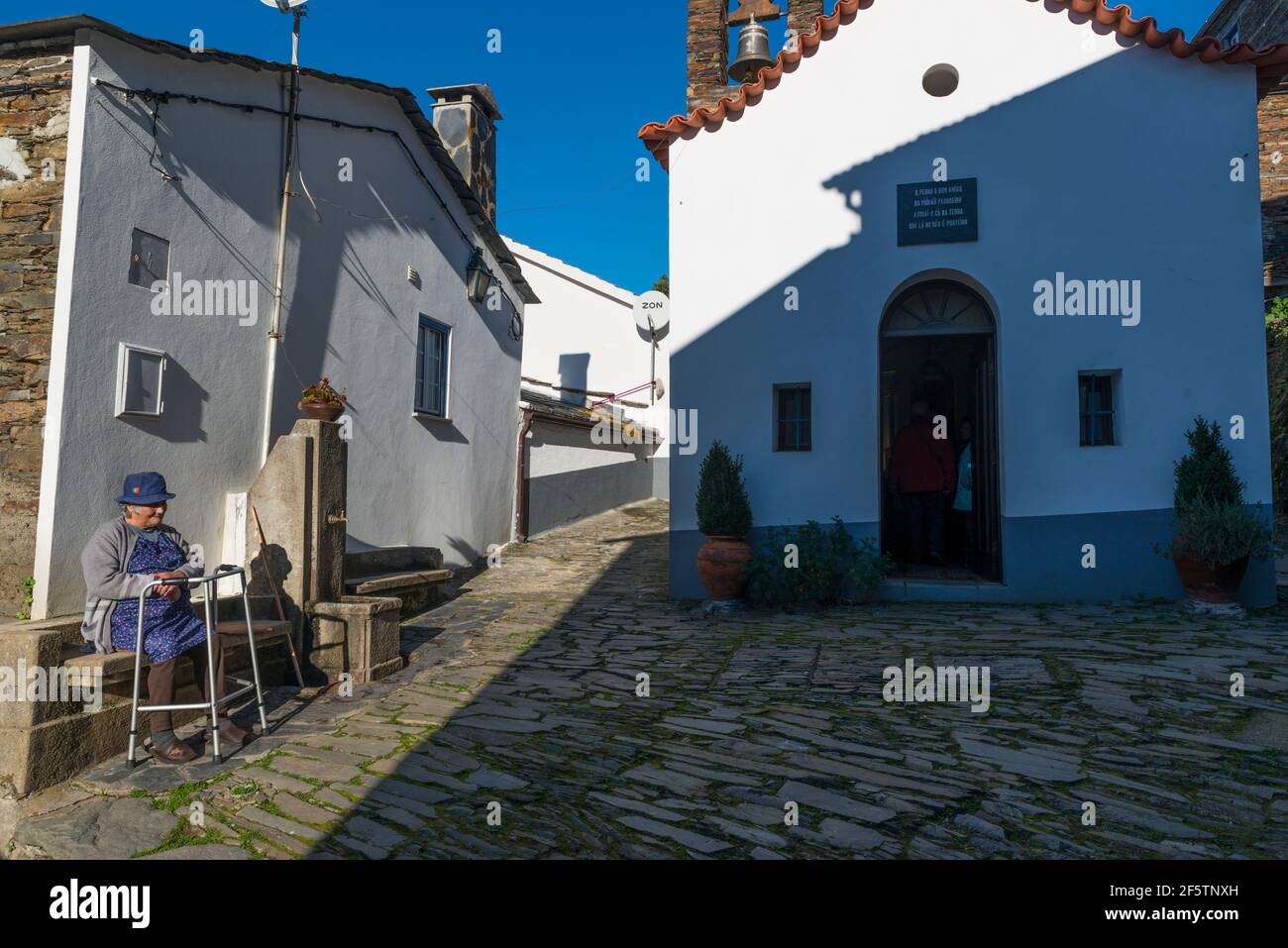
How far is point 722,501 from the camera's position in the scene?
8617 millimetres

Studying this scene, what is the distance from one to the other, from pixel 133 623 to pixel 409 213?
23.5 ft

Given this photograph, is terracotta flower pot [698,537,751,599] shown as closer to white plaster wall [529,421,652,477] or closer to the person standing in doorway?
the person standing in doorway

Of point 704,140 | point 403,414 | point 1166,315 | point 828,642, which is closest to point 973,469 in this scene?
point 1166,315

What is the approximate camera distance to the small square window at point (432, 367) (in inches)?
435

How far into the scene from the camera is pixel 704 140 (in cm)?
952

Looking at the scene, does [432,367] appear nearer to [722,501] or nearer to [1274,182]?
[722,501]

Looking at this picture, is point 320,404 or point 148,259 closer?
point 148,259

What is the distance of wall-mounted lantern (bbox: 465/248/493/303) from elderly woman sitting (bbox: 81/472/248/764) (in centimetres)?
773

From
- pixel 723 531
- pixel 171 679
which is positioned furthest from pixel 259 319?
pixel 723 531

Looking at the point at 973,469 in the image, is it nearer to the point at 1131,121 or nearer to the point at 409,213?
the point at 1131,121

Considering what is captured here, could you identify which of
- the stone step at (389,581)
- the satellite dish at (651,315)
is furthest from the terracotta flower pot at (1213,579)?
the satellite dish at (651,315)

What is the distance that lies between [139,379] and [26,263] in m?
1.09

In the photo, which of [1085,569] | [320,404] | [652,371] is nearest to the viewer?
[320,404]

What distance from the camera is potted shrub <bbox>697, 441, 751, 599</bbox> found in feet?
28.1
